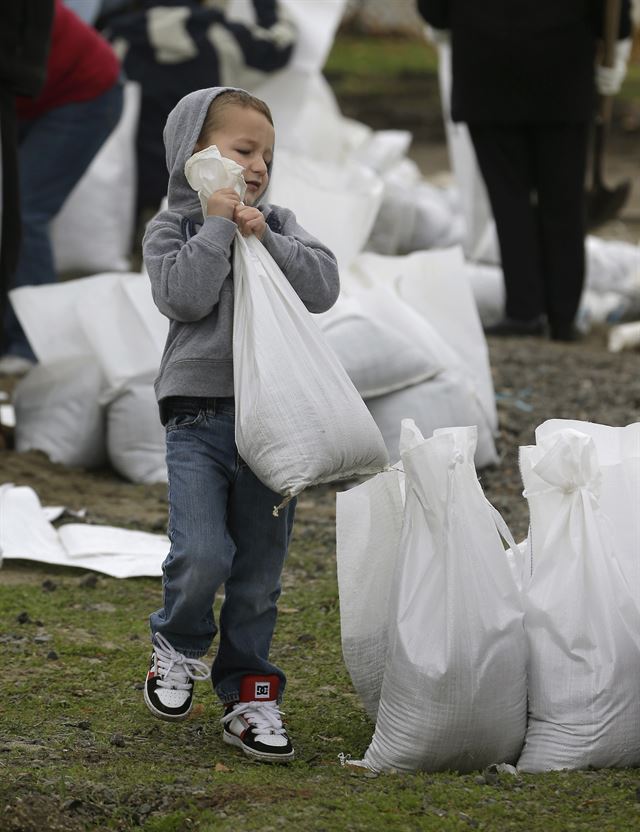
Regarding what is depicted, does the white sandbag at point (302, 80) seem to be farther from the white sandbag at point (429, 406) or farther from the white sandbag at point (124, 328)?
the white sandbag at point (429, 406)

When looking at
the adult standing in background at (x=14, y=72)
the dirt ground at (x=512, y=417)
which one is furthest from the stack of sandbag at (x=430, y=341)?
the adult standing in background at (x=14, y=72)

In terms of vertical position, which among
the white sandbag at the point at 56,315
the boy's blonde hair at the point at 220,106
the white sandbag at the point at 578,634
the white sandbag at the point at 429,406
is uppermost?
the boy's blonde hair at the point at 220,106

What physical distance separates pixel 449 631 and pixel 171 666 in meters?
0.53

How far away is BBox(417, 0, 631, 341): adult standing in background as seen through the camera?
6219mm

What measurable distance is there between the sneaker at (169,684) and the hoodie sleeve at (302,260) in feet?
2.21

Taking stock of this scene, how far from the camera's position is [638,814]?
7.62ft

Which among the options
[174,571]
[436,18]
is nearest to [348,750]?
[174,571]

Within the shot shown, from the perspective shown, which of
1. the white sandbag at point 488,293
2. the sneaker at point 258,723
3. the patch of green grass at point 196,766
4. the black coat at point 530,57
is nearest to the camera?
the patch of green grass at point 196,766

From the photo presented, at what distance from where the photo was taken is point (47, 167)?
20.3ft

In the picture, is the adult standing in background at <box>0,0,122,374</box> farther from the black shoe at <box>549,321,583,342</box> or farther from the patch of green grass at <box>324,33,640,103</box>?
the patch of green grass at <box>324,33,640,103</box>

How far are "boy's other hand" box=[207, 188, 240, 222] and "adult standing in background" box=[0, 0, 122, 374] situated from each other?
3.56 metres

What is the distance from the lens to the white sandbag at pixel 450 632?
2502 mm

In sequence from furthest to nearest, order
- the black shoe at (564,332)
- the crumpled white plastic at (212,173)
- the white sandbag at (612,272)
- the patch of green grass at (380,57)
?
the patch of green grass at (380,57) < the white sandbag at (612,272) < the black shoe at (564,332) < the crumpled white plastic at (212,173)

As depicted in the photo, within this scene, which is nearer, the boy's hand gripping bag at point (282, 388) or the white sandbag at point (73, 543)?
the boy's hand gripping bag at point (282, 388)
